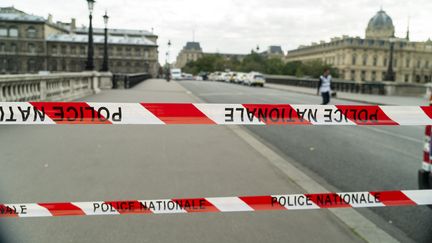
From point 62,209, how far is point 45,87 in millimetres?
12282

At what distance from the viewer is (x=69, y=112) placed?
3031 mm

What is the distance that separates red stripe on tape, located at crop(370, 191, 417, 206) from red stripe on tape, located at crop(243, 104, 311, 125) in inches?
31.9

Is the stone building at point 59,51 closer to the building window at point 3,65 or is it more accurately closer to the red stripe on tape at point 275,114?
the building window at point 3,65

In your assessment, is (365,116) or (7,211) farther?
(365,116)

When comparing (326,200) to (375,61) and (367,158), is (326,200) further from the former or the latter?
(375,61)

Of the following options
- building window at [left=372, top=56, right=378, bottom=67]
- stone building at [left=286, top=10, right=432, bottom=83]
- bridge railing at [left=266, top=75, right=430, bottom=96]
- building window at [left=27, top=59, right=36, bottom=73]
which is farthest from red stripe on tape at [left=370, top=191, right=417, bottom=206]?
building window at [left=372, top=56, right=378, bottom=67]

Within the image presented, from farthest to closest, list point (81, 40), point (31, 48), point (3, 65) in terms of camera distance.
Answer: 1. point (81, 40)
2. point (31, 48)
3. point (3, 65)

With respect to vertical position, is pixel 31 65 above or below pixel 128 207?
above

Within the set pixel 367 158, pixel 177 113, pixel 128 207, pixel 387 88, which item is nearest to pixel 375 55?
pixel 387 88

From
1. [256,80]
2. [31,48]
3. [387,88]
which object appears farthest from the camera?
[31,48]

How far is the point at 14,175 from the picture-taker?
564 centimetres

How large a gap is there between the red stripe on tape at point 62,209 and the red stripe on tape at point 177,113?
2.94 ft

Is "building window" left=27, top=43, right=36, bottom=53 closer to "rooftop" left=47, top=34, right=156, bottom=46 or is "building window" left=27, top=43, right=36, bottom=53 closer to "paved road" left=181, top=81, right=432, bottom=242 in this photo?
"rooftop" left=47, top=34, right=156, bottom=46

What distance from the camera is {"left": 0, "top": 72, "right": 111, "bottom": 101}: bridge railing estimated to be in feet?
34.0
